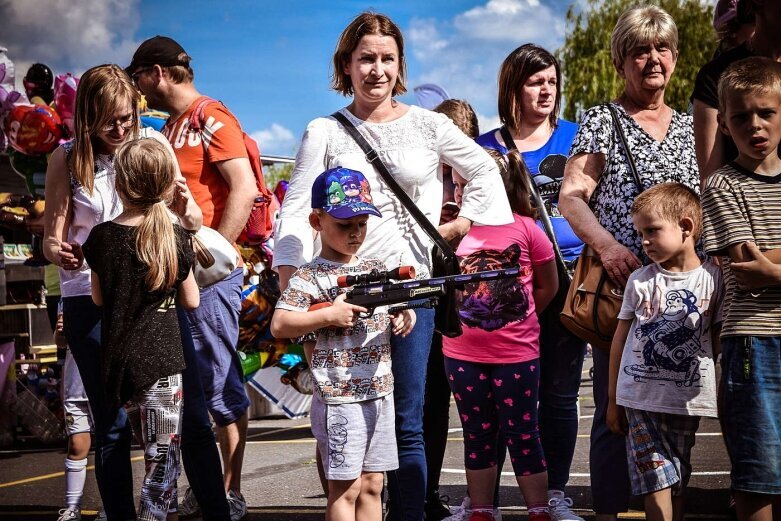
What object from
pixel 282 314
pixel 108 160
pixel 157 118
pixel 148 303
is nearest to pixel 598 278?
pixel 282 314

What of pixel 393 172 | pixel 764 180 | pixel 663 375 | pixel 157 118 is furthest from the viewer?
pixel 157 118

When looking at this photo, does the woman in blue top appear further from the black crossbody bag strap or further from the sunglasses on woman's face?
the sunglasses on woman's face

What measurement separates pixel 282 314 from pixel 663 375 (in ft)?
4.66

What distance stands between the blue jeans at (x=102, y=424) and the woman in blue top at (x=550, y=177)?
6.27ft

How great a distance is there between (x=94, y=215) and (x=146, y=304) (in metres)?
0.61

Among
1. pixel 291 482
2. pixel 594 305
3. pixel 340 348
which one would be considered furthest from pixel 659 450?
pixel 291 482

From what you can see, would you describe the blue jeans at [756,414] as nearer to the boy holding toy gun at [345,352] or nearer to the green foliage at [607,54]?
the boy holding toy gun at [345,352]

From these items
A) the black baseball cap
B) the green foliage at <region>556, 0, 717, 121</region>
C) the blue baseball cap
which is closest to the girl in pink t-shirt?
the blue baseball cap

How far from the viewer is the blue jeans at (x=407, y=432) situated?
151 inches

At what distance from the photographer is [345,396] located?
361 cm

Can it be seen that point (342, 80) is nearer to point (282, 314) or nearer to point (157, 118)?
point (282, 314)

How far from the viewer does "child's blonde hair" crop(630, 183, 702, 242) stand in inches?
147

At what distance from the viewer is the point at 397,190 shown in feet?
12.9

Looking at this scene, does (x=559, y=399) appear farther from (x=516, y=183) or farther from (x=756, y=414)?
(x=756, y=414)
